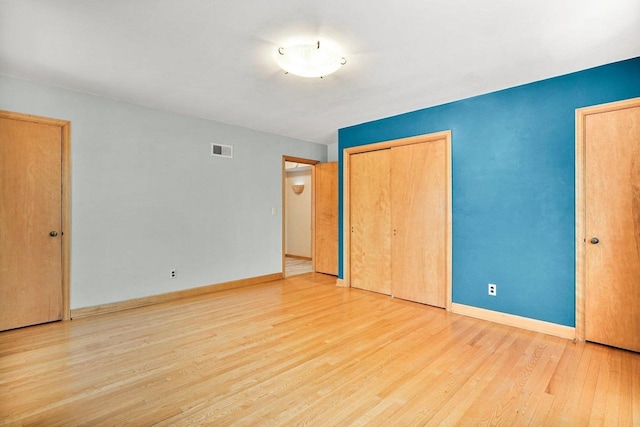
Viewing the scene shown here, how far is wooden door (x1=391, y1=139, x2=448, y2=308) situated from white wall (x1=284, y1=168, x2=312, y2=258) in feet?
11.9

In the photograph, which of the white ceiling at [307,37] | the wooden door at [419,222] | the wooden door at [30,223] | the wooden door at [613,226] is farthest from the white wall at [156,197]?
the wooden door at [613,226]

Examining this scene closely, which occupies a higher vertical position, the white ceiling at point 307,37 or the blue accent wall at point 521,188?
the white ceiling at point 307,37

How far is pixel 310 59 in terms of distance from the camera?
7.93ft

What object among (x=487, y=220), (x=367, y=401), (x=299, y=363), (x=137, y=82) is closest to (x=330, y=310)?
(x=299, y=363)

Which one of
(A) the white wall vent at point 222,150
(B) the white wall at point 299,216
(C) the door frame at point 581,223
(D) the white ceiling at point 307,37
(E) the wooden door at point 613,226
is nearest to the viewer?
(D) the white ceiling at point 307,37

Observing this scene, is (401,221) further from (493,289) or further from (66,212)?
(66,212)

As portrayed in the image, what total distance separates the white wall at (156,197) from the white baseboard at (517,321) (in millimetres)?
2947

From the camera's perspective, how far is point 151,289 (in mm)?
3848

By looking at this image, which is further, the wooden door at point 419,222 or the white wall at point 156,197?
the wooden door at point 419,222

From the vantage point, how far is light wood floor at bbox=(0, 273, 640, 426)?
1.77 metres

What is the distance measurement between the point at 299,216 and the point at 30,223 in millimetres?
5299

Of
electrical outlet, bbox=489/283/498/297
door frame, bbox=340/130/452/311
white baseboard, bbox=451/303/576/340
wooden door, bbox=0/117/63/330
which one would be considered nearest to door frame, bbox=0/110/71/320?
wooden door, bbox=0/117/63/330

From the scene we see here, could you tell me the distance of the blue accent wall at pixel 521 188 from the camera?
2.85 metres

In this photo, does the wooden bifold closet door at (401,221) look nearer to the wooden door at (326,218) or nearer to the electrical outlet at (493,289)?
the electrical outlet at (493,289)
